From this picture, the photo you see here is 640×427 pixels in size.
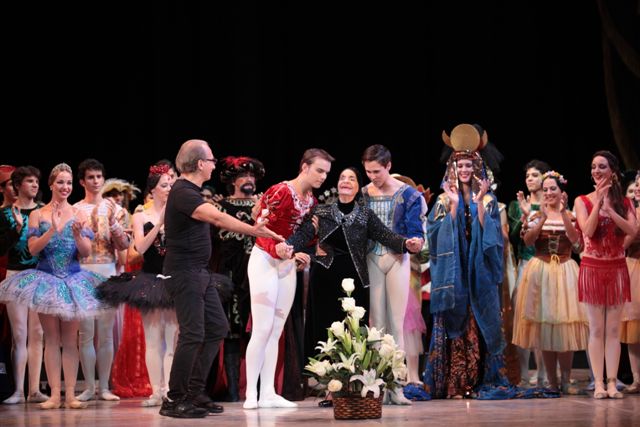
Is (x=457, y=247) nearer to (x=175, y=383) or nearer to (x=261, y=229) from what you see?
(x=261, y=229)

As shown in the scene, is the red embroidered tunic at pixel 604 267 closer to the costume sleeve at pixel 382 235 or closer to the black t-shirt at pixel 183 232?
the costume sleeve at pixel 382 235

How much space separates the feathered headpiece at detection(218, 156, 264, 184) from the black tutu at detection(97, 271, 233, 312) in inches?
31.1

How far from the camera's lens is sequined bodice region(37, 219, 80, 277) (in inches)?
238

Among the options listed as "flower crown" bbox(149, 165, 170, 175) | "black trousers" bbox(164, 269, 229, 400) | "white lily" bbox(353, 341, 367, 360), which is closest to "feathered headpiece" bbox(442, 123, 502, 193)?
"white lily" bbox(353, 341, 367, 360)

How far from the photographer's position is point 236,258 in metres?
6.44

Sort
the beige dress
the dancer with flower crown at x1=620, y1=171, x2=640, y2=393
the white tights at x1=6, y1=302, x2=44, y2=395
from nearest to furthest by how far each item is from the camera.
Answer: the white tights at x1=6, y1=302, x2=44, y2=395, the beige dress, the dancer with flower crown at x1=620, y1=171, x2=640, y2=393

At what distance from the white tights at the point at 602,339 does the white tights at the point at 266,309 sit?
1.97 metres

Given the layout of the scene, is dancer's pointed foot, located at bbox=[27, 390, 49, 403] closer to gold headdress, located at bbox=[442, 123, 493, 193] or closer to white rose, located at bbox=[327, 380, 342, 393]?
white rose, located at bbox=[327, 380, 342, 393]

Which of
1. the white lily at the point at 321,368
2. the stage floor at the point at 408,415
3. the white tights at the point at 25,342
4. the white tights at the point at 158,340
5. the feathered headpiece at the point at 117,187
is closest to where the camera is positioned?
the stage floor at the point at 408,415

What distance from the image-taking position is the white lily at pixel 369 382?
5.12 meters

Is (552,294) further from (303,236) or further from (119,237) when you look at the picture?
(119,237)

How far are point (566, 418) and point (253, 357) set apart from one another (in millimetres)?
1855

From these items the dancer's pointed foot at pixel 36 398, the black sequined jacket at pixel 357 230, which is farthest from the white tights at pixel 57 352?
the black sequined jacket at pixel 357 230

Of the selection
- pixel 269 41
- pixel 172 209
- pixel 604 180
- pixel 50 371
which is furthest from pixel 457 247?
pixel 269 41
